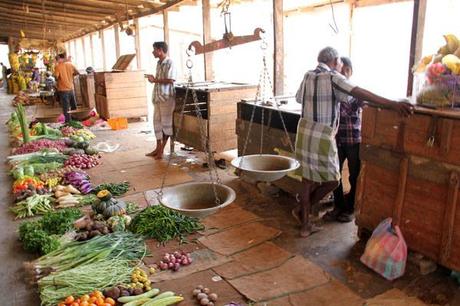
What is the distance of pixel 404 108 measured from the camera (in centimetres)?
311

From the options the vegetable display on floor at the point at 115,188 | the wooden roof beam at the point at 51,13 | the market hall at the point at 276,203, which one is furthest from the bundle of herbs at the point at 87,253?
the wooden roof beam at the point at 51,13

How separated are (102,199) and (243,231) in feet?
5.43

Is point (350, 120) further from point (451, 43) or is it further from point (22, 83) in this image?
point (22, 83)

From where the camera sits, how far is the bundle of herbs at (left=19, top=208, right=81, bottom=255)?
12.3ft

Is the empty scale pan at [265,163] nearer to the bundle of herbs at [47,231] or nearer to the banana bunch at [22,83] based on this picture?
the bundle of herbs at [47,231]

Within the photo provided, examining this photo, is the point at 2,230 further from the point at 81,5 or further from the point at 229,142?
the point at 81,5

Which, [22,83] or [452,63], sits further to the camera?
[22,83]

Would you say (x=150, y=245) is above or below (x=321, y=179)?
below

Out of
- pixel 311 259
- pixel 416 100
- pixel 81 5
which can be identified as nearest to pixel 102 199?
pixel 311 259

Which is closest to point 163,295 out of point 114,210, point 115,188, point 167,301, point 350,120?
point 167,301

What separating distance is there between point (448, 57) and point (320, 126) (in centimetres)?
118

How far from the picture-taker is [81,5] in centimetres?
1144

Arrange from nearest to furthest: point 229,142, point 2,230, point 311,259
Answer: point 311,259 → point 2,230 → point 229,142

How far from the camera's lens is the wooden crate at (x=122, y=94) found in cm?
1025
